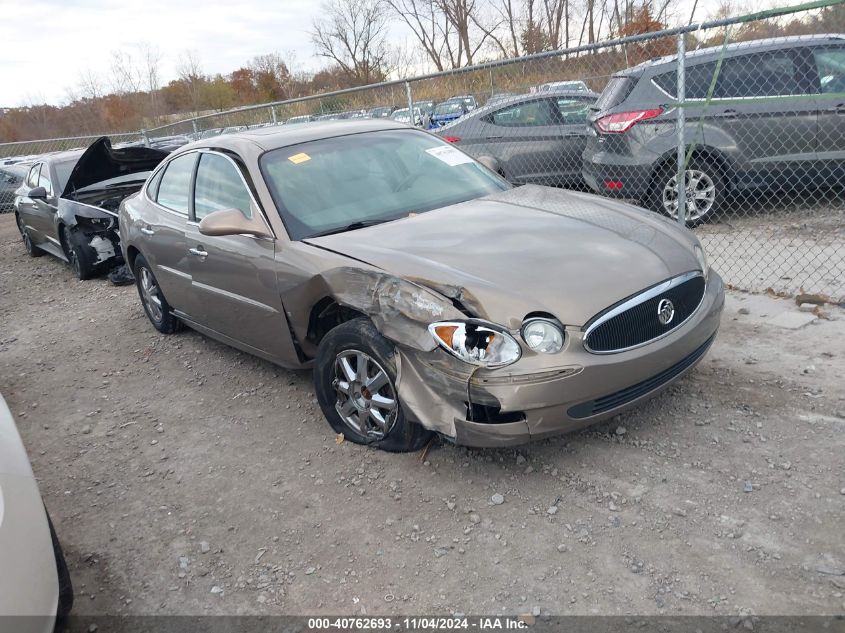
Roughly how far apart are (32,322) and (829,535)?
7.27 m

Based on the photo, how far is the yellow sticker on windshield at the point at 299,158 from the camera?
418 cm

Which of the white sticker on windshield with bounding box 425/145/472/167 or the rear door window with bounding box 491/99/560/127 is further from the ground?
the rear door window with bounding box 491/99/560/127

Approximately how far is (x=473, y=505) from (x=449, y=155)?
248 cm

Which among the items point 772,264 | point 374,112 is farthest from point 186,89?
point 772,264

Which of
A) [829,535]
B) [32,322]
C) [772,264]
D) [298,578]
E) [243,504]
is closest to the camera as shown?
[829,535]

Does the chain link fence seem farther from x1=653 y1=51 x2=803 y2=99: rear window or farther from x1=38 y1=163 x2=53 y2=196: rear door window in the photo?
x1=38 y1=163 x2=53 y2=196: rear door window

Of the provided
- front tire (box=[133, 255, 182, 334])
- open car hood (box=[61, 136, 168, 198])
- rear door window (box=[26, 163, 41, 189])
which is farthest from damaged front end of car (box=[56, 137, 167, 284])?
front tire (box=[133, 255, 182, 334])

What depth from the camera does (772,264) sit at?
19.3ft

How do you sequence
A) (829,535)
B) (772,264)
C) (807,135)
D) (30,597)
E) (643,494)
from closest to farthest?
(30,597)
(829,535)
(643,494)
(772,264)
(807,135)

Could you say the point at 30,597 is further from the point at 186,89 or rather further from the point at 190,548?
the point at 186,89

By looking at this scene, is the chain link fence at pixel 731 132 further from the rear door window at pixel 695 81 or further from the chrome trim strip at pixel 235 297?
the chrome trim strip at pixel 235 297

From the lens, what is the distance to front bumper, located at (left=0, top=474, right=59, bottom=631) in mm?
2020

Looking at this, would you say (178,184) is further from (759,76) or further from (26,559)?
(759,76)

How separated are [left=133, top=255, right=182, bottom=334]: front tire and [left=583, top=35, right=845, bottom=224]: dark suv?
448 cm
